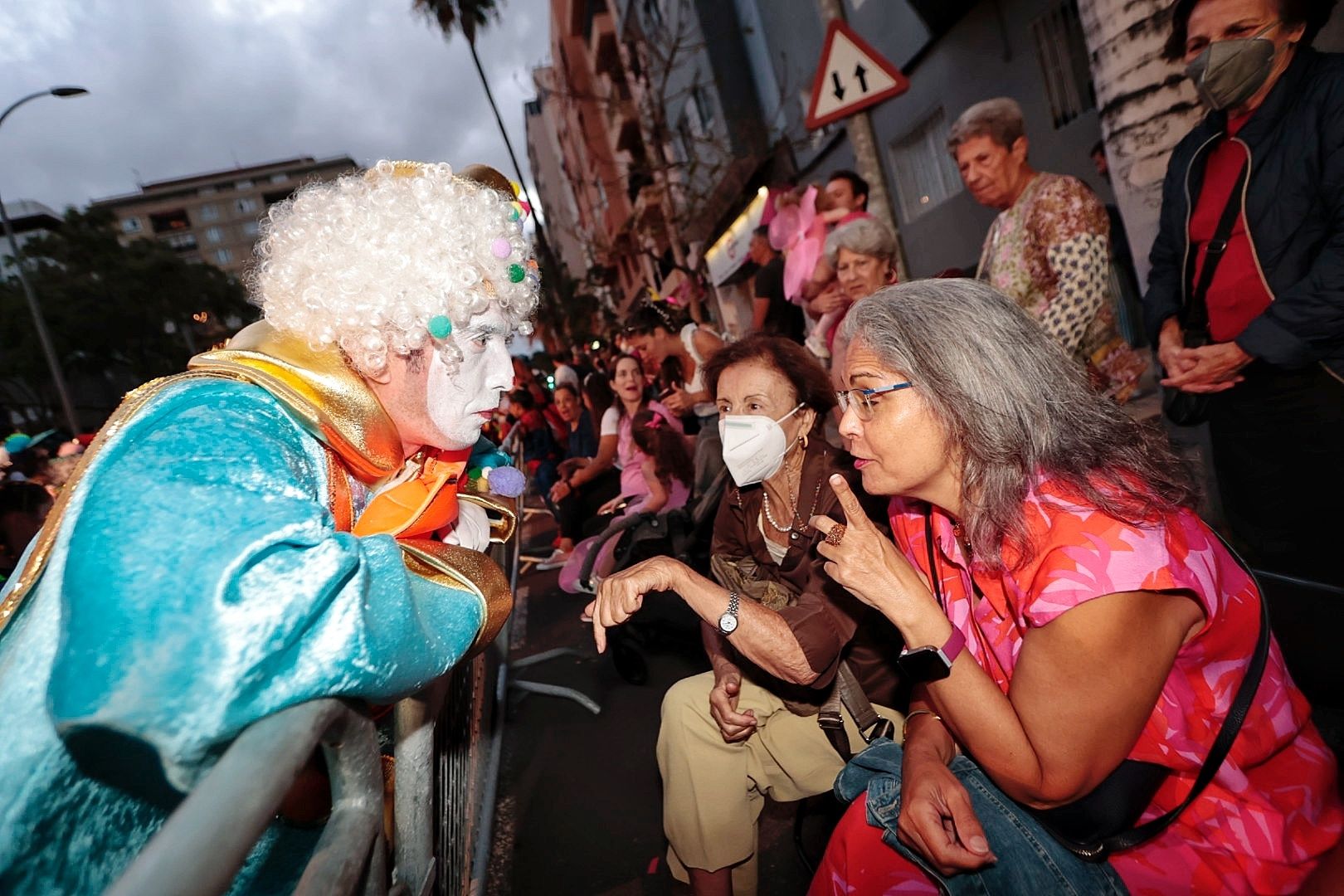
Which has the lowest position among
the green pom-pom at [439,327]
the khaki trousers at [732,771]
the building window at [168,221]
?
the khaki trousers at [732,771]

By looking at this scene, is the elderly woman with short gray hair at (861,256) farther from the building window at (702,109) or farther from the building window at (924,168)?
the building window at (702,109)

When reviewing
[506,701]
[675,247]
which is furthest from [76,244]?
[506,701]

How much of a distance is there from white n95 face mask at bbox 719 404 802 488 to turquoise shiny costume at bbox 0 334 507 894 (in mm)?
1627

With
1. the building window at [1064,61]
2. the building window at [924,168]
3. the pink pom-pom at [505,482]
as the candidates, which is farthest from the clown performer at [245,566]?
the building window at [924,168]

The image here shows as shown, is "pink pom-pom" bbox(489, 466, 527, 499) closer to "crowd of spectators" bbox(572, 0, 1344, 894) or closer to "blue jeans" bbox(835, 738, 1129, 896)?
"crowd of spectators" bbox(572, 0, 1344, 894)

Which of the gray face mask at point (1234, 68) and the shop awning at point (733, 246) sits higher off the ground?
the shop awning at point (733, 246)

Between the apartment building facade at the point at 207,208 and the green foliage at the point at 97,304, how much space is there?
7092 cm

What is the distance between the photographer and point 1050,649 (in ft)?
4.38

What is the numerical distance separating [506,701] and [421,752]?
9.36ft

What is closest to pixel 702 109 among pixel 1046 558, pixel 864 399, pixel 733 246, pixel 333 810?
pixel 733 246

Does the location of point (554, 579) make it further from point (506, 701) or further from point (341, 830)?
point (341, 830)

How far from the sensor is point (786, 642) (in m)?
Result: 1.92

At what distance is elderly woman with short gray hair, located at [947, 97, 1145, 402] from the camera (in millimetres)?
2670

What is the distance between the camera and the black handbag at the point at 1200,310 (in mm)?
2223
